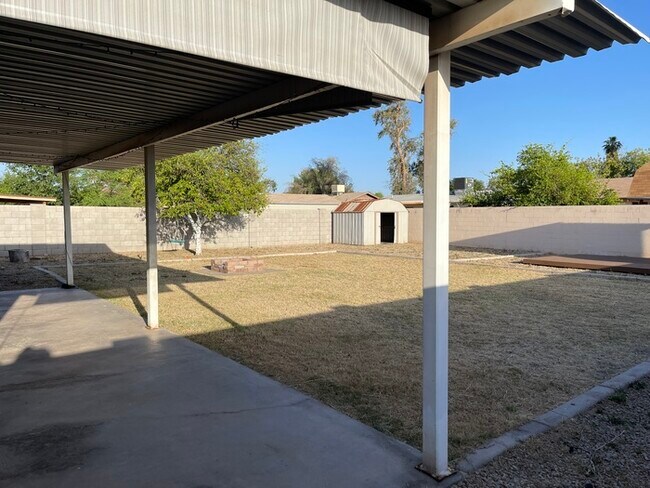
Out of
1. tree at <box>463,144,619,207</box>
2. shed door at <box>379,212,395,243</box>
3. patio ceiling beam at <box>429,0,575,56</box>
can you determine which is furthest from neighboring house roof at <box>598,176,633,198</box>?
patio ceiling beam at <box>429,0,575,56</box>

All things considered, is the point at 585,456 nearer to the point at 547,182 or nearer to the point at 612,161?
the point at 547,182

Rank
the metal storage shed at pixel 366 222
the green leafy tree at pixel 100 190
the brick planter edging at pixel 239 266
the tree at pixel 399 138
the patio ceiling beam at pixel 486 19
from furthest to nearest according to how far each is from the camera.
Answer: the tree at pixel 399 138
the green leafy tree at pixel 100 190
the metal storage shed at pixel 366 222
the brick planter edging at pixel 239 266
the patio ceiling beam at pixel 486 19

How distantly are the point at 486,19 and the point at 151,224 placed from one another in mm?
5056

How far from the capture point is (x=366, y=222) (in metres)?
22.9

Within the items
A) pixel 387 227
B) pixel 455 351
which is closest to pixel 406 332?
pixel 455 351

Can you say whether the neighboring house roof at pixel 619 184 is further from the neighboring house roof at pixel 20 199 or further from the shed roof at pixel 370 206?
the neighboring house roof at pixel 20 199

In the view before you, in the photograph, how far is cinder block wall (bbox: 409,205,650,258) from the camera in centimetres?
1603

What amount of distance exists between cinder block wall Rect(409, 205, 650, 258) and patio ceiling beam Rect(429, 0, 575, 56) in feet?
53.3

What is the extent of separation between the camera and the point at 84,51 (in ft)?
10.1

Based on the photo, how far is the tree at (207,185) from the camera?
1702 cm

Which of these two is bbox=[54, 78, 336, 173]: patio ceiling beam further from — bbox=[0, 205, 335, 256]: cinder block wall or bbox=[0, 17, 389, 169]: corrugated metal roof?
bbox=[0, 205, 335, 256]: cinder block wall

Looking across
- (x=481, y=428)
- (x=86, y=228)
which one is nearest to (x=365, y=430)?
(x=481, y=428)

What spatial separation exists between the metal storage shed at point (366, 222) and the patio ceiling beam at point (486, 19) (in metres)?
20.0

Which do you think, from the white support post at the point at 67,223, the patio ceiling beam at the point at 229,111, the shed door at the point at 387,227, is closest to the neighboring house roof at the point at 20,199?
the white support post at the point at 67,223
